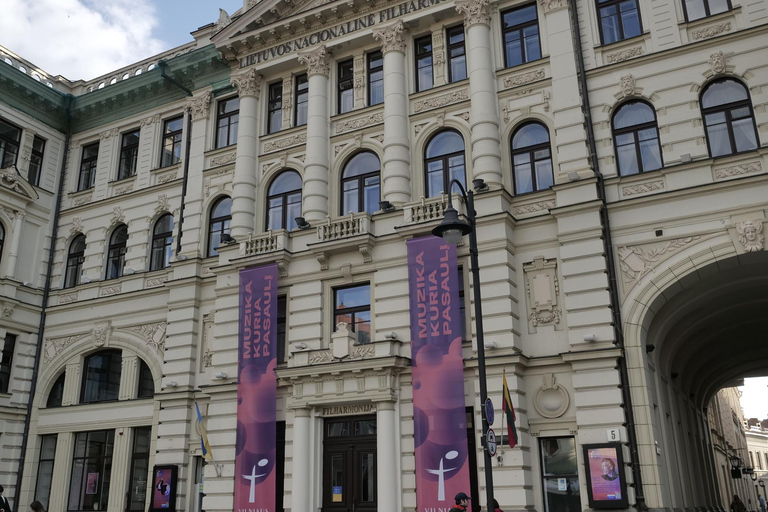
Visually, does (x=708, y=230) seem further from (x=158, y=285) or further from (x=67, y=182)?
(x=67, y=182)

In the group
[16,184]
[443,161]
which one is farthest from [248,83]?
[16,184]

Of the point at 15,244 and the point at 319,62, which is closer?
the point at 319,62

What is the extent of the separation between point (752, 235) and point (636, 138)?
16.3 ft

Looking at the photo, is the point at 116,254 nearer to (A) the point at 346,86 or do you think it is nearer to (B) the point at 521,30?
(A) the point at 346,86

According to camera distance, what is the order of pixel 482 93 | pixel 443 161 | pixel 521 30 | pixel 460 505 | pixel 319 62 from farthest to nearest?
1. pixel 319 62
2. pixel 521 30
3. pixel 443 161
4. pixel 482 93
5. pixel 460 505

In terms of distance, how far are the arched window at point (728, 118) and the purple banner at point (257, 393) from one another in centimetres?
1568

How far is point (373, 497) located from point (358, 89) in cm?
1549

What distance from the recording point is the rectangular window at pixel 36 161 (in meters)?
36.0

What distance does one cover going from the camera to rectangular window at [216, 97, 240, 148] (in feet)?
107

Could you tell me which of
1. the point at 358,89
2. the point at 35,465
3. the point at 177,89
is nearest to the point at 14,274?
the point at 35,465

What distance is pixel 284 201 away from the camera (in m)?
30.0

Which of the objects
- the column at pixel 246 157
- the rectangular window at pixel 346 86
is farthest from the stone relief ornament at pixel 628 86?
the column at pixel 246 157

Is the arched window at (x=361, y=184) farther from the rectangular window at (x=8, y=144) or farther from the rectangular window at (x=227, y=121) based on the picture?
the rectangular window at (x=8, y=144)

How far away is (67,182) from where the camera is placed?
37031 mm
